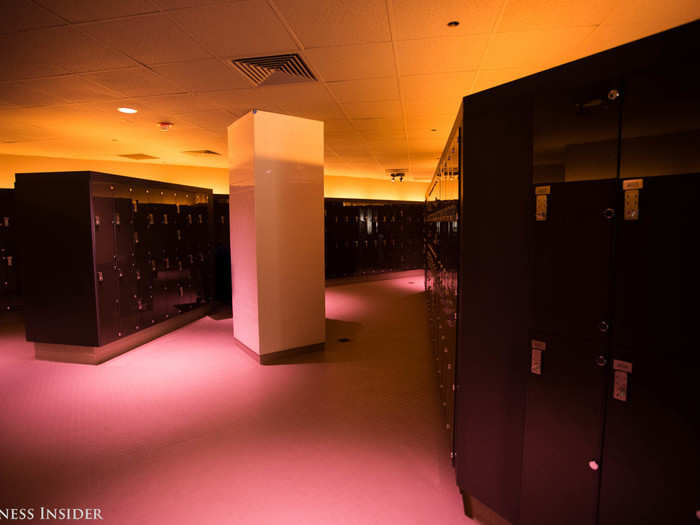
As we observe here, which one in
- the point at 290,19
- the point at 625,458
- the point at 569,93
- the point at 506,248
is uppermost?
the point at 290,19

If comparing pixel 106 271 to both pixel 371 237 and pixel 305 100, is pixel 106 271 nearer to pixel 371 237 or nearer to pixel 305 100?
pixel 305 100

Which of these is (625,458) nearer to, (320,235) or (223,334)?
(320,235)

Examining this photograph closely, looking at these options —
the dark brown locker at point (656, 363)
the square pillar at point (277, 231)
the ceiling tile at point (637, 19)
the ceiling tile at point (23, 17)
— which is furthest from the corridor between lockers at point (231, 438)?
the ceiling tile at point (637, 19)

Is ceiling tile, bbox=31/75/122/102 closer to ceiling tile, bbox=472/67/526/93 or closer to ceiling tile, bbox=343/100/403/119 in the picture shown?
ceiling tile, bbox=343/100/403/119

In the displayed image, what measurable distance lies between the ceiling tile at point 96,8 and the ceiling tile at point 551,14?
2.27m

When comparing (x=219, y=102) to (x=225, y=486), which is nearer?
(x=225, y=486)

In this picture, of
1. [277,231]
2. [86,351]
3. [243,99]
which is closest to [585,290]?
[277,231]

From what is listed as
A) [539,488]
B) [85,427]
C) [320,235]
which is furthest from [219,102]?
[539,488]

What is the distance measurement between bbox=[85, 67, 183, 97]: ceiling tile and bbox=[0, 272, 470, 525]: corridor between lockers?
295 cm

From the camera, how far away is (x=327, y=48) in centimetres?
282

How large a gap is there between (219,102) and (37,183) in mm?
2324

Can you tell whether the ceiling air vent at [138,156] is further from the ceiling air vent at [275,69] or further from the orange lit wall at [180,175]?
the ceiling air vent at [275,69]

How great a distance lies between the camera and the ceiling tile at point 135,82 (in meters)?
3.21

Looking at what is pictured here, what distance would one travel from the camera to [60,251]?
4191 millimetres
